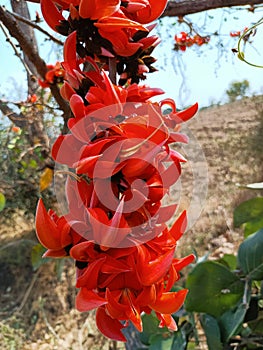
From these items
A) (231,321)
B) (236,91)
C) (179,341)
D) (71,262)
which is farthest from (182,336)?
(236,91)

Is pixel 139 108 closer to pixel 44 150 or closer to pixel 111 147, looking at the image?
pixel 111 147

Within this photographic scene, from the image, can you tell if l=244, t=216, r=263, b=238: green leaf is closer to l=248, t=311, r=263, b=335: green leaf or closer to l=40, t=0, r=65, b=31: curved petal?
l=248, t=311, r=263, b=335: green leaf

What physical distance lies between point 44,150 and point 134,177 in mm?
1121

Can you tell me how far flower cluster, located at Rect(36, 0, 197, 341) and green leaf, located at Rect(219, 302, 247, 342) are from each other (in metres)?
0.41

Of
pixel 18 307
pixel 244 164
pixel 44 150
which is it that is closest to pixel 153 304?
pixel 44 150

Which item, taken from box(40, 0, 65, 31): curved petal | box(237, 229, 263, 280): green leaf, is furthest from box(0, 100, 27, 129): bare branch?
box(40, 0, 65, 31): curved petal

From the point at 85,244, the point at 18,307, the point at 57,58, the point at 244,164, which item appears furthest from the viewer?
the point at 244,164

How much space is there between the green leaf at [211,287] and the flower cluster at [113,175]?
419 millimetres

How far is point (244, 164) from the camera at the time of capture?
9.41ft

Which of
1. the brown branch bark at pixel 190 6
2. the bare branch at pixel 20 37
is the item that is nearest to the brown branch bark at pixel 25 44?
the bare branch at pixel 20 37

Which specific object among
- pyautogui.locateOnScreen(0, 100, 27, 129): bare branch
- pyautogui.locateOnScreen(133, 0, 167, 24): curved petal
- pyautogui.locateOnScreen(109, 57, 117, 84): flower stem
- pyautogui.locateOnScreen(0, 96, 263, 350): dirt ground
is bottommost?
pyautogui.locateOnScreen(0, 96, 263, 350): dirt ground

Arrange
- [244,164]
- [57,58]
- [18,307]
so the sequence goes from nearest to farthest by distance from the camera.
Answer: [57,58] → [18,307] → [244,164]

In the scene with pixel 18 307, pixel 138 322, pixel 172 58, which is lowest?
pixel 18 307

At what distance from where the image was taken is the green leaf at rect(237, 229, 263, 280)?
26.9 inches
